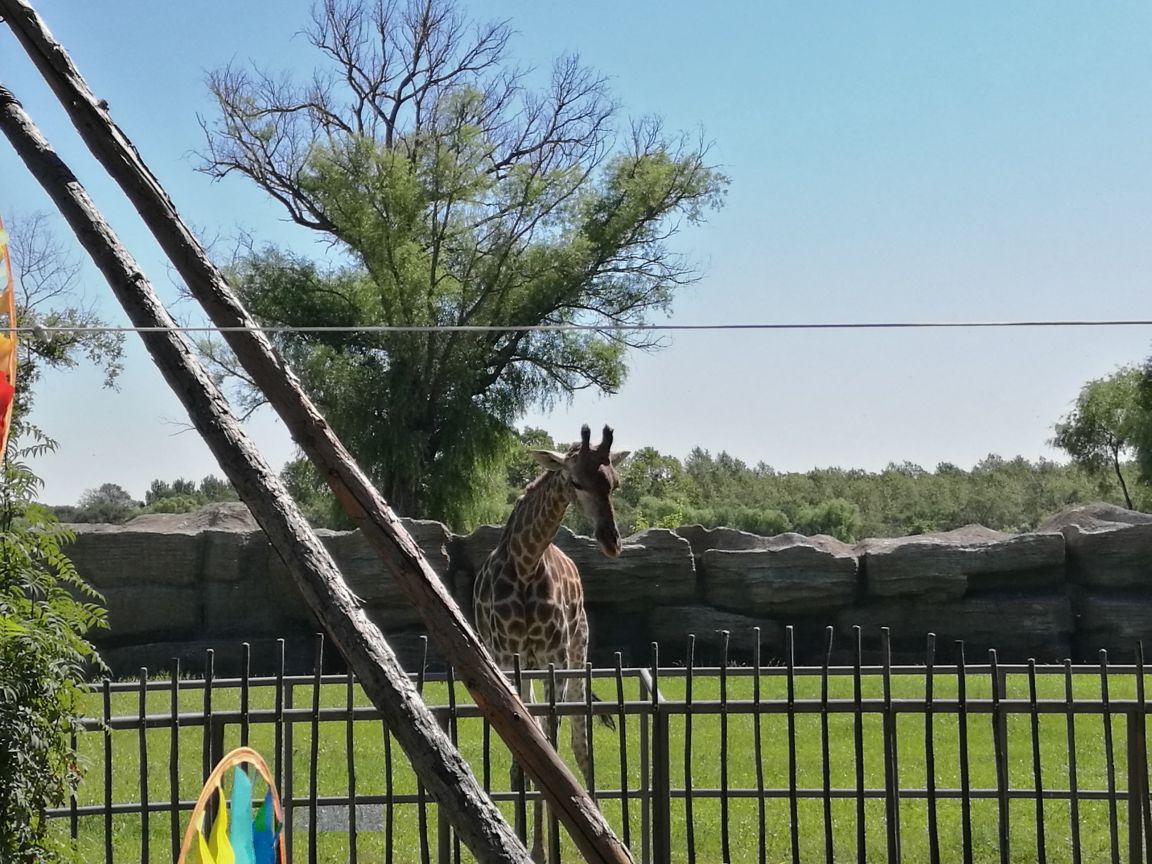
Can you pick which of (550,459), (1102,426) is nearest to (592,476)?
(550,459)

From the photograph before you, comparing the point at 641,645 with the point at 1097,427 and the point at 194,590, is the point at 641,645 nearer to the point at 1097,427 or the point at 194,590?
the point at 194,590

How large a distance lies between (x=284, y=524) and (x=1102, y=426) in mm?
28682

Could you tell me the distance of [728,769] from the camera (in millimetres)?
8125

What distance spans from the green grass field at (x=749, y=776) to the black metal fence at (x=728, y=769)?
0.08ft

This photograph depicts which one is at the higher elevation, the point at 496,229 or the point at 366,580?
the point at 496,229

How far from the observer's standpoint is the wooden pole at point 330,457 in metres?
3.60

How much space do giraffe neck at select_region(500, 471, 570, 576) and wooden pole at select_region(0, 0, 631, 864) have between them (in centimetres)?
415

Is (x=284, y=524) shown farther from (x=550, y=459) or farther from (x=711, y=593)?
(x=711, y=593)

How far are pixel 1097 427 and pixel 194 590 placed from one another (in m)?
22.8

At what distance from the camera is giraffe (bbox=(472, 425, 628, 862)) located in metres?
7.66

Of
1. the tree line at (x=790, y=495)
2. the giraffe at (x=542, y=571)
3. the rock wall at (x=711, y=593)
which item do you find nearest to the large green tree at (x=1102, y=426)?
the tree line at (x=790, y=495)

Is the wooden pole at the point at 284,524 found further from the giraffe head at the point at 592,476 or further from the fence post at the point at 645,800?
the giraffe head at the point at 592,476

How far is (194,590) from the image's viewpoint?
14.3 meters

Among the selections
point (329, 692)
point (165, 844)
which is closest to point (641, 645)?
point (329, 692)
